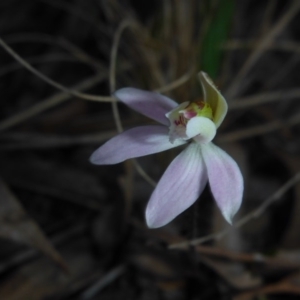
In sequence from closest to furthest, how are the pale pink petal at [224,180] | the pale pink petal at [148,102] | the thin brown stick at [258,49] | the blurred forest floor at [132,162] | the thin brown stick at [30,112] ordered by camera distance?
1. the pale pink petal at [224,180]
2. the pale pink petal at [148,102]
3. the blurred forest floor at [132,162]
4. the thin brown stick at [30,112]
5. the thin brown stick at [258,49]

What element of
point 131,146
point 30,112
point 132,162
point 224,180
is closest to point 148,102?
point 131,146

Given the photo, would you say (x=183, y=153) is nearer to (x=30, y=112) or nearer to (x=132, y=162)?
(x=132, y=162)

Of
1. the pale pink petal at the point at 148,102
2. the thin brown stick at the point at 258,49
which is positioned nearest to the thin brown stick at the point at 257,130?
the thin brown stick at the point at 258,49

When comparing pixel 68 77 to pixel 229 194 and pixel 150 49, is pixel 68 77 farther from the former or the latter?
pixel 229 194

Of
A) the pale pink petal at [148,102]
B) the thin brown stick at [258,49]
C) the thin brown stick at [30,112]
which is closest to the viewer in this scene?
the pale pink petal at [148,102]

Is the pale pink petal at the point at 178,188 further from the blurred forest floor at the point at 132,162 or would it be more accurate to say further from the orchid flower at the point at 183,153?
the blurred forest floor at the point at 132,162

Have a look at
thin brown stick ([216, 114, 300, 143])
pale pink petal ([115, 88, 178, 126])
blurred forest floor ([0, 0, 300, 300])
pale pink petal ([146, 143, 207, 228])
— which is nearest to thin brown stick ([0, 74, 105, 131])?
blurred forest floor ([0, 0, 300, 300])

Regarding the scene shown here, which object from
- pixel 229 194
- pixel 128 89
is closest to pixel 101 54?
pixel 128 89
